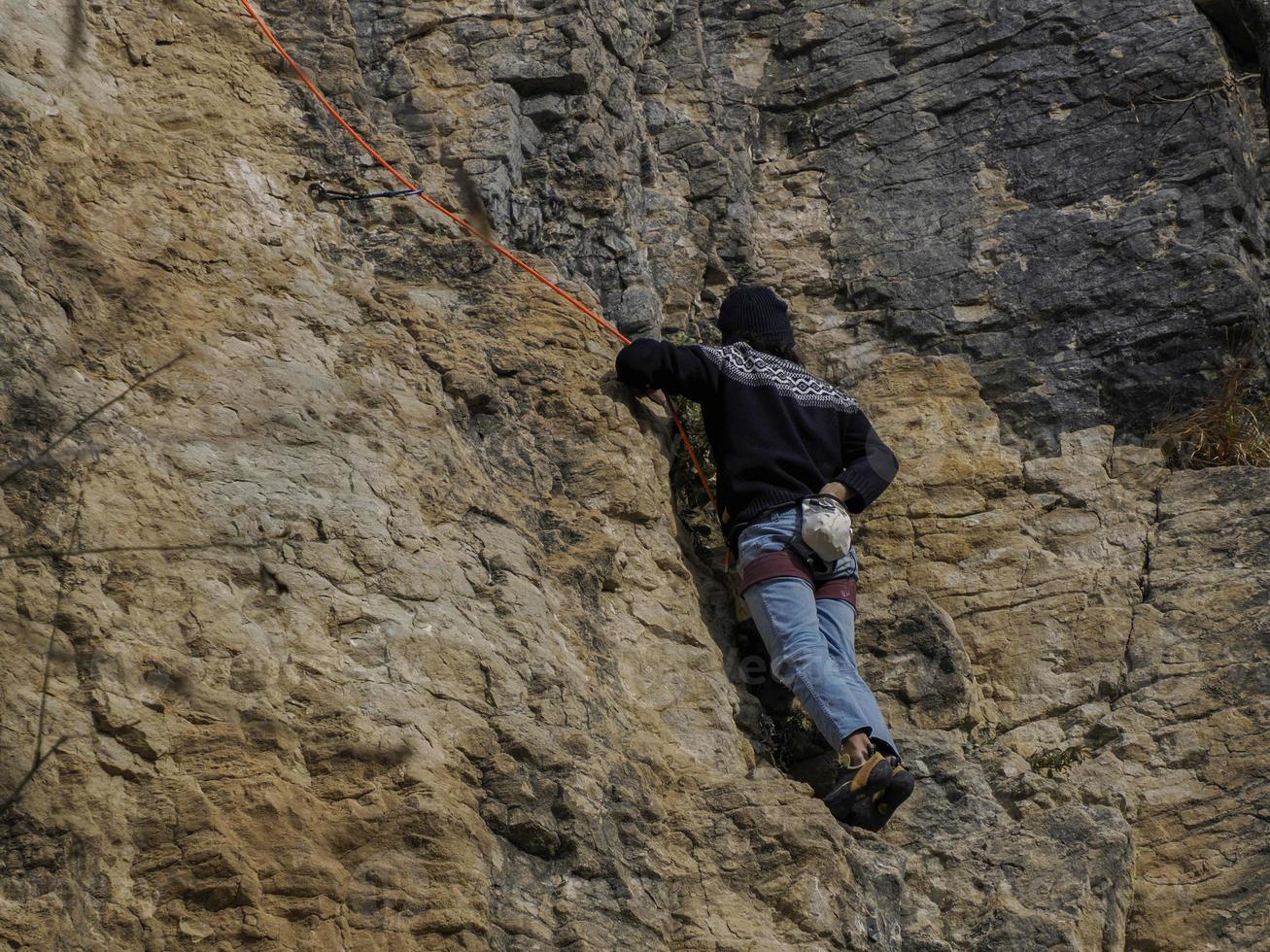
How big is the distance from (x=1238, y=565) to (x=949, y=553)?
1286 millimetres

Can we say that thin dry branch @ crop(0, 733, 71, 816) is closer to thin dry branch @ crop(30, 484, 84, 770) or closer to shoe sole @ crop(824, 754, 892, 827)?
thin dry branch @ crop(30, 484, 84, 770)

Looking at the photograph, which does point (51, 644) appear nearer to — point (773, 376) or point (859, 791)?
point (859, 791)

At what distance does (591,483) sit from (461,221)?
151 centimetres

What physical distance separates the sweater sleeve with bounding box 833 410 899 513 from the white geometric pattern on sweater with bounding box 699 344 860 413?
0.29 feet

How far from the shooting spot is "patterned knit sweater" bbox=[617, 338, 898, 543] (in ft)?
20.3

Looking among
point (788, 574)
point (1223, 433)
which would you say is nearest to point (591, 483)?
point (788, 574)

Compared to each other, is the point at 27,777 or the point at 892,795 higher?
the point at 27,777

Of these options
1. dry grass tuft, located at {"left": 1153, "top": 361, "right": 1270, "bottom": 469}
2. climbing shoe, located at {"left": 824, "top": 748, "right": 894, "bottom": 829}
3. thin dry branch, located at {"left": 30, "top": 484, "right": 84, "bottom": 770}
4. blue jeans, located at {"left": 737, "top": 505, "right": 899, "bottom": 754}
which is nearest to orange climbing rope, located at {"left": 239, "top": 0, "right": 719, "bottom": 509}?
blue jeans, located at {"left": 737, "top": 505, "right": 899, "bottom": 754}

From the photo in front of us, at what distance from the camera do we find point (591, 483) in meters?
6.13

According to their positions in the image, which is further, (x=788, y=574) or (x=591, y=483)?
(x=591, y=483)

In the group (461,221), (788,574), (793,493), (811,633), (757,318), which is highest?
(461,221)

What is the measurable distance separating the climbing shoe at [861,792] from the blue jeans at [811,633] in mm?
149

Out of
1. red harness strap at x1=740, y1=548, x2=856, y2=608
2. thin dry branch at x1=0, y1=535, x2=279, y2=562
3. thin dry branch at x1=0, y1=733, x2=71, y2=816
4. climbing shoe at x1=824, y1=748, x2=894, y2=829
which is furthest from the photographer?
red harness strap at x1=740, y1=548, x2=856, y2=608

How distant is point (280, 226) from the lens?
607cm
